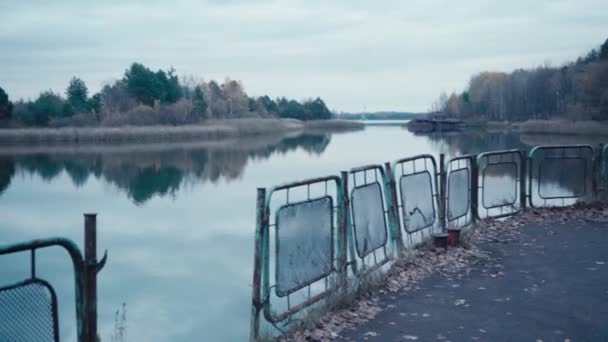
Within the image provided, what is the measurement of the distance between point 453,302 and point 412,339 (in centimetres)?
126

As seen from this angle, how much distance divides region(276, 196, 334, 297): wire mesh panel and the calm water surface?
3308mm

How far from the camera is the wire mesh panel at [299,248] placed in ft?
21.2

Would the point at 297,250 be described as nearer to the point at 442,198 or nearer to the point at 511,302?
the point at 511,302

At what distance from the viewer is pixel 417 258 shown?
8562 millimetres

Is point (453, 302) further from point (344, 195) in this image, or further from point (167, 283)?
point (167, 283)

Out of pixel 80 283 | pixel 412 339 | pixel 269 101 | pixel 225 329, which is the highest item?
pixel 269 101

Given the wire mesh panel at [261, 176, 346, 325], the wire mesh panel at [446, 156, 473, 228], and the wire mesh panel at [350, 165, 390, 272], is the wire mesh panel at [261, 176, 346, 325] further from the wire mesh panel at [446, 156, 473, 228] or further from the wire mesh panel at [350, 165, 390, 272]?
the wire mesh panel at [446, 156, 473, 228]

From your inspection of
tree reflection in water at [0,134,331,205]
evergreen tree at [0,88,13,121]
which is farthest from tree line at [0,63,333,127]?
tree reflection in water at [0,134,331,205]

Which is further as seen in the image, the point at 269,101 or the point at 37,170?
the point at 269,101

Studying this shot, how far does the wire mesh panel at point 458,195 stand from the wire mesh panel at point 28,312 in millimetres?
7308

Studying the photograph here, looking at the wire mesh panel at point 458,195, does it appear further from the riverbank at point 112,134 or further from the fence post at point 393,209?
the riverbank at point 112,134

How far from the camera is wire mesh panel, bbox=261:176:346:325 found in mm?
6465

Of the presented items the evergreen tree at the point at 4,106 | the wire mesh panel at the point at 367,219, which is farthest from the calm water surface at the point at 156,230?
the evergreen tree at the point at 4,106

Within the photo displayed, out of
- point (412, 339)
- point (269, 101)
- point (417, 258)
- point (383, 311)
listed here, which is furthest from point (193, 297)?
point (269, 101)
